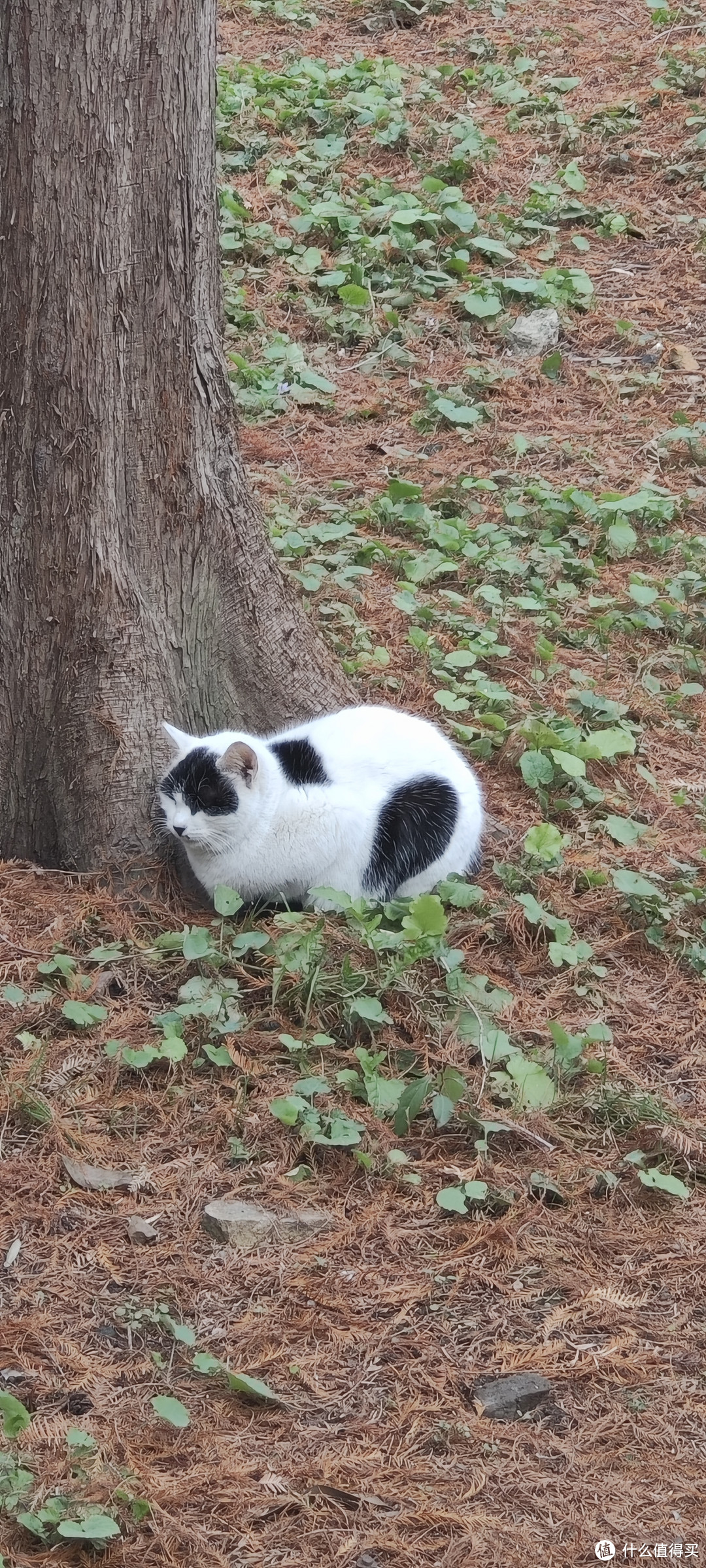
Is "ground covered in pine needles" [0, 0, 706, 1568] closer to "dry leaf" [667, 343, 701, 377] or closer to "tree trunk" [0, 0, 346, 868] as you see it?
"dry leaf" [667, 343, 701, 377]

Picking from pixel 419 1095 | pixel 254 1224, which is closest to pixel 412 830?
pixel 419 1095

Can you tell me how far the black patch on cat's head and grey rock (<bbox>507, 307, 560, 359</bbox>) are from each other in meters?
3.97

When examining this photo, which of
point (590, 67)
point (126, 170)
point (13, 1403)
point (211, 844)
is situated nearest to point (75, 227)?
point (126, 170)

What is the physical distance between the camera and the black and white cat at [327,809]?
3789 mm

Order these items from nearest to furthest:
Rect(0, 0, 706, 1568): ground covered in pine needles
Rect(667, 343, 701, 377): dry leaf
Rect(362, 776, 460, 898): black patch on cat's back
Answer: Rect(0, 0, 706, 1568): ground covered in pine needles, Rect(362, 776, 460, 898): black patch on cat's back, Rect(667, 343, 701, 377): dry leaf

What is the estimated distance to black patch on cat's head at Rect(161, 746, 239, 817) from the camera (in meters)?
3.73

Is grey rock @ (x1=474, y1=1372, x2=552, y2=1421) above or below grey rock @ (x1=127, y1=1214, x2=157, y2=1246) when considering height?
below

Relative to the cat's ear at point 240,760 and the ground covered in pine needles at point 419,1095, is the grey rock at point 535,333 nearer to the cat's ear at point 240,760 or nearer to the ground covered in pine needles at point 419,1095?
the ground covered in pine needles at point 419,1095

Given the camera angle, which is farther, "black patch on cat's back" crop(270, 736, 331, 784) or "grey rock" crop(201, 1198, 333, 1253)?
"black patch on cat's back" crop(270, 736, 331, 784)

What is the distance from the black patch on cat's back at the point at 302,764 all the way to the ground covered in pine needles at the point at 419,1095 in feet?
1.39

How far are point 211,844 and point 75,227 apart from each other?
165 cm

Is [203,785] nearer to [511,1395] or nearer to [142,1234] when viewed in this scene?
[142,1234]

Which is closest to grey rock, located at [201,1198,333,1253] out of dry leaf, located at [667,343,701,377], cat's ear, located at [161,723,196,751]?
cat's ear, located at [161,723,196,751]

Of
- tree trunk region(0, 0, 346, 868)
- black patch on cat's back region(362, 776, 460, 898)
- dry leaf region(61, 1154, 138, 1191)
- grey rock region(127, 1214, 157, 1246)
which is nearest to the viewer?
grey rock region(127, 1214, 157, 1246)
